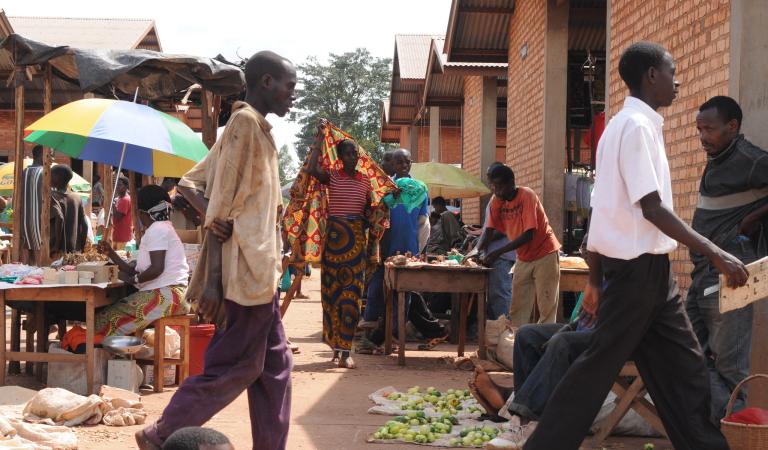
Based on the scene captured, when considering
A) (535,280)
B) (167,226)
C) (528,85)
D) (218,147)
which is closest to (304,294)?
(528,85)

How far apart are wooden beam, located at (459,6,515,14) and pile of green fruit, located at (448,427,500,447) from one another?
31.6 feet

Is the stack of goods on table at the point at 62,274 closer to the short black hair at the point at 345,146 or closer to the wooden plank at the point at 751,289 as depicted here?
the short black hair at the point at 345,146

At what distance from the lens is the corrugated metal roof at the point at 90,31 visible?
24500 mm

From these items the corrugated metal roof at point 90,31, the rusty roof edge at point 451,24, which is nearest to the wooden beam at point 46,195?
the rusty roof edge at point 451,24

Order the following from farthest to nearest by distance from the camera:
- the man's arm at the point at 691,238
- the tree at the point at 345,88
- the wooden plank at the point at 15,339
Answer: the tree at the point at 345,88, the wooden plank at the point at 15,339, the man's arm at the point at 691,238

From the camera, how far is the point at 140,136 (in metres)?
7.21

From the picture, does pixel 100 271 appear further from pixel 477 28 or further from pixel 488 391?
pixel 477 28

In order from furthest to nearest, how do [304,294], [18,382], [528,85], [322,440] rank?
[304,294], [528,85], [18,382], [322,440]

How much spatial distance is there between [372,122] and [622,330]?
5703cm

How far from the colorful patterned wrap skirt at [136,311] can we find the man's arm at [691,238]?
431 centimetres

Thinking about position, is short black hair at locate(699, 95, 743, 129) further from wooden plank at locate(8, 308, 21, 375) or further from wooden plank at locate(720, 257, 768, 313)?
wooden plank at locate(8, 308, 21, 375)

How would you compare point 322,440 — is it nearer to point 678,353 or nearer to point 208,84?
point 678,353

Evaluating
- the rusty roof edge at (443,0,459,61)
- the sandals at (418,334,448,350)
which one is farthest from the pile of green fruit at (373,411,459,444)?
the rusty roof edge at (443,0,459,61)

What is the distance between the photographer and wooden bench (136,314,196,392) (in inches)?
291
